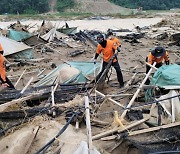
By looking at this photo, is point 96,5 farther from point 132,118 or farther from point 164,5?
point 132,118

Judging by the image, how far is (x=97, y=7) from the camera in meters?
64.6

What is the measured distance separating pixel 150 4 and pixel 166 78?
212 feet

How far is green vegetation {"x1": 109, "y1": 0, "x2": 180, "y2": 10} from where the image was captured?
69.4 metres

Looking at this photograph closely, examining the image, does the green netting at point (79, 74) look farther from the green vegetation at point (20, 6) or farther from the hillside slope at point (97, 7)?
the hillside slope at point (97, 7)

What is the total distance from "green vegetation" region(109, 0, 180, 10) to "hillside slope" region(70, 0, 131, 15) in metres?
4.95

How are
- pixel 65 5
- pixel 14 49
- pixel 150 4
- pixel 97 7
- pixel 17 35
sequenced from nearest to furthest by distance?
1. pixel 14 49
2. pixel 17 35
3. pixel 97 7
4. pixel 65 5
5. pixel 150 4

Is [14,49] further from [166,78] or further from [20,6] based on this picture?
[20,6]

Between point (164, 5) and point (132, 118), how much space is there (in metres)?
66.7

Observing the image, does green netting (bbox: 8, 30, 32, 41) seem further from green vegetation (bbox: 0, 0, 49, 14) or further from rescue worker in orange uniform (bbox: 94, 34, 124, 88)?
green vegetation (bbox: 0, 0, 49, 14)

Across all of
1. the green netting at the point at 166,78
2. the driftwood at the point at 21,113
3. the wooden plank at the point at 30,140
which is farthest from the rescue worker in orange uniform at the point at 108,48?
the wooden plank at the point at 30,140

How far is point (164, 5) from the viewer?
2766 inches

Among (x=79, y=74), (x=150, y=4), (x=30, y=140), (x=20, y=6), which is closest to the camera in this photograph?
(x=30, y=140)

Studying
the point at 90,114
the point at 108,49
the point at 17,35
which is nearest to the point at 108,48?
the point at 108,49

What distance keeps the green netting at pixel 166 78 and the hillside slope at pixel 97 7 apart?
56246 mm
